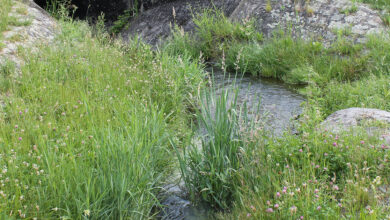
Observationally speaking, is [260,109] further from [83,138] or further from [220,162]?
[83,138]

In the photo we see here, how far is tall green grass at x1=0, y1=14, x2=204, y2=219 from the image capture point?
3055mm

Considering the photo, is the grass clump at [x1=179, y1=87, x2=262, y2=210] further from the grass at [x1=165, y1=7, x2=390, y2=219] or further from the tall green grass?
the tall green grass

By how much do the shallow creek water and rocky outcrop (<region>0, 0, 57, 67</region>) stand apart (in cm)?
398

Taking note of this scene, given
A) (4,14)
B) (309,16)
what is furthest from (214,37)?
(4,14)

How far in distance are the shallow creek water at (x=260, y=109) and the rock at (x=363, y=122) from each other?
55cm

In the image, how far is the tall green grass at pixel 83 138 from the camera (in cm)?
305

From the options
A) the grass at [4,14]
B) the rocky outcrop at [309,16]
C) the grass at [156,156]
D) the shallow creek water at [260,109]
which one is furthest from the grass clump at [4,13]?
the shallow creek water at [260,109]

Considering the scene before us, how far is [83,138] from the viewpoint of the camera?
4.04 metres

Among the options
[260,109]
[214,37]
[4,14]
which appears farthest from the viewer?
[214,37]

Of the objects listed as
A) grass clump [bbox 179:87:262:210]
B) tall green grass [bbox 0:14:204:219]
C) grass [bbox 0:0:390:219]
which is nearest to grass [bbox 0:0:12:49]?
tall green grass [bbox 0:14:204:219]

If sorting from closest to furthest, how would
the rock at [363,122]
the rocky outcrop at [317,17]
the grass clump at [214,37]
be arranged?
the rock at [363,122], the rocky outcrop at [317,17], the grass clump at [214,37]

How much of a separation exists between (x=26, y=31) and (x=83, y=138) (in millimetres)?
4934

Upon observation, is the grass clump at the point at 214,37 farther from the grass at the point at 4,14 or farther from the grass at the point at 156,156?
the grass at the point at 4,14

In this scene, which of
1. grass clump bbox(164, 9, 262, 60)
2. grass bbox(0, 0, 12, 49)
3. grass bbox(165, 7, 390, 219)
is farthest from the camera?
grass clump bbox(164, 9, 262, 60)
